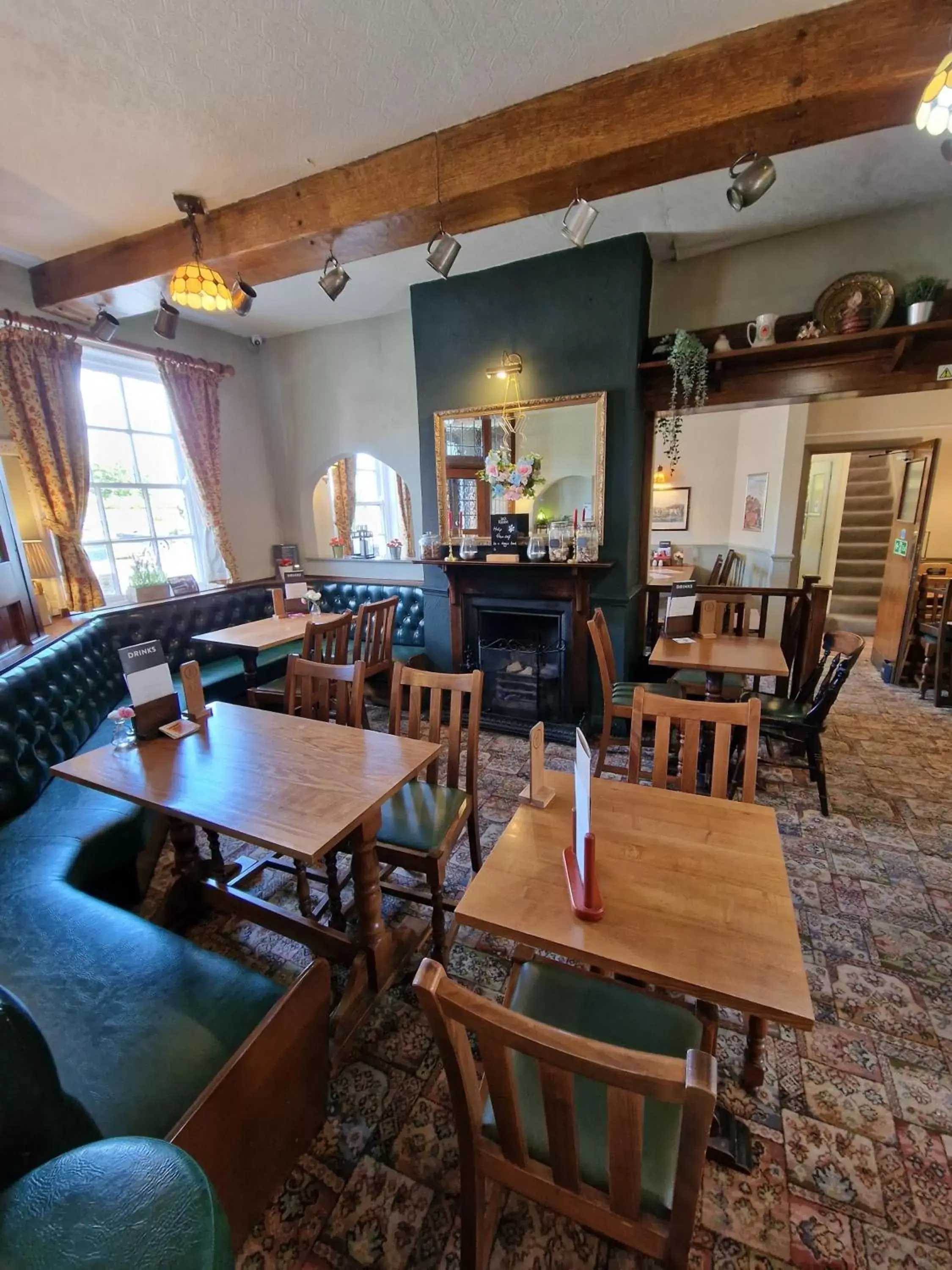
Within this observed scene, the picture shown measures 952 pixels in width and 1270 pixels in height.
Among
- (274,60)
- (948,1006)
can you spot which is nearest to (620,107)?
(274,60)

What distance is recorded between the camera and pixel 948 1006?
154cm

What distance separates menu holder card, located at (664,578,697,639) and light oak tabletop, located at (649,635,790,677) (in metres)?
0.08

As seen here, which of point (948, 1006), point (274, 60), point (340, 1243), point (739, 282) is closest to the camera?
point (340, 1243)

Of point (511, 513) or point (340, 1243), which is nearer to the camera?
point (340, 1243)

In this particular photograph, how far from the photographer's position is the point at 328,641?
3.14 meters

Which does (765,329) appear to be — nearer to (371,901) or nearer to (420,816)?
(420,816)

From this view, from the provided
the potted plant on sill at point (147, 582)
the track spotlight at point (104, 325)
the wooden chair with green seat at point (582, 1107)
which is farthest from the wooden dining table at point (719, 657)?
the track spotlight at point (104, 325)

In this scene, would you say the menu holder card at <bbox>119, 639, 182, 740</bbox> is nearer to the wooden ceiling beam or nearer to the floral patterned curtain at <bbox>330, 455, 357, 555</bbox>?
the wooden ceiling beam

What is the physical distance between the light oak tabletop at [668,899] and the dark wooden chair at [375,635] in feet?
6.75

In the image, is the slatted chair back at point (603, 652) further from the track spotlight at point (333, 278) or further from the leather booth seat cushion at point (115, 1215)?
the leather booth seat cushion at point (115, 1215)

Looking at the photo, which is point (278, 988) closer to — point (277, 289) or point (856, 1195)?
point (856, 1195)

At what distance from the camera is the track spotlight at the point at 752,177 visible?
1738mm

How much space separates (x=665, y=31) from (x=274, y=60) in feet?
4.09

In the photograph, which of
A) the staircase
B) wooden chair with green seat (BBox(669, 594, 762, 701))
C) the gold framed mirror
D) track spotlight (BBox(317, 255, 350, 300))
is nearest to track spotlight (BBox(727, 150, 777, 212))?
the gold framed mirror
